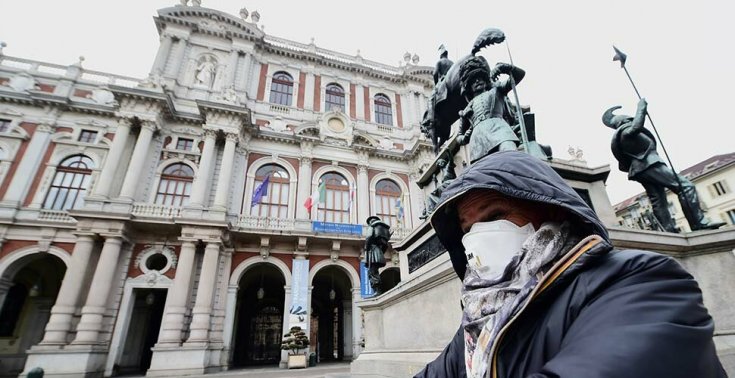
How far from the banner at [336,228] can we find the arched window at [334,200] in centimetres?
135

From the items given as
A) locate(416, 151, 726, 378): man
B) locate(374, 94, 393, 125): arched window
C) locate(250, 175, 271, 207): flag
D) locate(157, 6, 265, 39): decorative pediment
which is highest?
locate(157, 6, 265, 39): decorative pediment

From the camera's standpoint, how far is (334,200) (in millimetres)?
17625

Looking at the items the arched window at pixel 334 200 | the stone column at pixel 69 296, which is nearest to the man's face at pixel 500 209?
the stone column at pixel 69 296

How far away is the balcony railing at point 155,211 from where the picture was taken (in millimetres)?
13625

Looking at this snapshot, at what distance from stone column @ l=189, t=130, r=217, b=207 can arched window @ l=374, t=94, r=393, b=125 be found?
10.7 meters

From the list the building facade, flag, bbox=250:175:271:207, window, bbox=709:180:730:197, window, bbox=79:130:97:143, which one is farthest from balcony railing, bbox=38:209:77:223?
window, bbox=709:180:730:197

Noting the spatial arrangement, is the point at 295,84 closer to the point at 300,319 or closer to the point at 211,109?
the point at 211,109

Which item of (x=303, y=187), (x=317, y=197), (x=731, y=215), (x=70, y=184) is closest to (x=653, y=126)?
(x=317, y=197)

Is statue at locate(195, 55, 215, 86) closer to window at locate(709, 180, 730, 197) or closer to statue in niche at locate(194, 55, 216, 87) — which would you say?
statue in niche at locate(194, 55, 216, 87)

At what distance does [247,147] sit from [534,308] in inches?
698

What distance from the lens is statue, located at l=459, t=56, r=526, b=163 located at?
12.1 feet

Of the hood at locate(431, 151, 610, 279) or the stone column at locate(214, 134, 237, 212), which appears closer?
Answer: the hood at locate(431, 151, 610, 279)

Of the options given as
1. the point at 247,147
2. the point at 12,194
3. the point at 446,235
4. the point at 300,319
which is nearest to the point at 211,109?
the point at 247,147

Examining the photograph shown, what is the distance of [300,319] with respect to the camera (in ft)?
44.4
